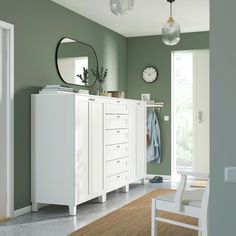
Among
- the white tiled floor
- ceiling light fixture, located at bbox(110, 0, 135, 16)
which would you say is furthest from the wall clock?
ceiling light fixture, located at bbox(110, 0, 135, 16)

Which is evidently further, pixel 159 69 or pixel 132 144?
pixel 159 69

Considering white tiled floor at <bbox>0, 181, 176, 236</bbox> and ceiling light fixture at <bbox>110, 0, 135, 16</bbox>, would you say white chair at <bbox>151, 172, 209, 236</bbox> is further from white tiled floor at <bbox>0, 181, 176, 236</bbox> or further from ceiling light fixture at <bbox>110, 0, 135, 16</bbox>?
ceiling light fixture at <bbox>110, 0, 135, 16</bbox>

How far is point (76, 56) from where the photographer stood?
6.05 meters

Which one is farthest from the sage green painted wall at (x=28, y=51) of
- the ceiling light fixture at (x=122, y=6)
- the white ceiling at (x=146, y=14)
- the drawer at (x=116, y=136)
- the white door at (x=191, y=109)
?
the white door at (x=191, y=109)

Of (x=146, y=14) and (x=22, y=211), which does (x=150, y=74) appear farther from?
(x=22, y=211)

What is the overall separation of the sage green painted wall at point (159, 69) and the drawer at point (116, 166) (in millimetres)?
1622

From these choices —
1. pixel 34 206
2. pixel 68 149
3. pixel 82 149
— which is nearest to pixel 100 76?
pixel 82 149

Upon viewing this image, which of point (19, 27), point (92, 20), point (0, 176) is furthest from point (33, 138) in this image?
point (92, 20)

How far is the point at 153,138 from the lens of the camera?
7621 millimetres

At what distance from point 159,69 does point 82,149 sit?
3.32 meters

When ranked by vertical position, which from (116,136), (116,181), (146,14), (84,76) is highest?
(146,14)

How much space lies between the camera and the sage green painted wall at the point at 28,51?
4.76 metres

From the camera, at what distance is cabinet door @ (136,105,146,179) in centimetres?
680
